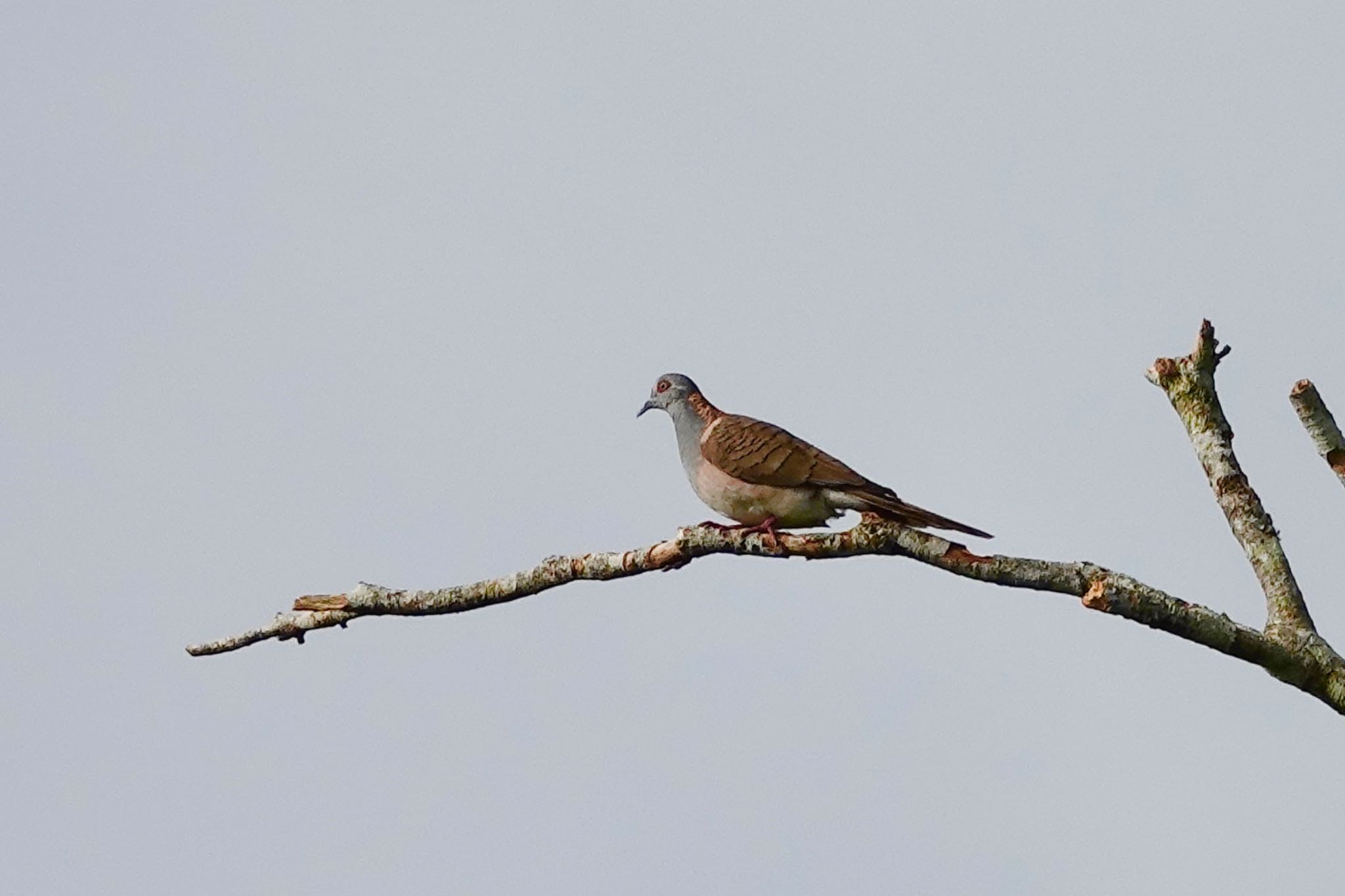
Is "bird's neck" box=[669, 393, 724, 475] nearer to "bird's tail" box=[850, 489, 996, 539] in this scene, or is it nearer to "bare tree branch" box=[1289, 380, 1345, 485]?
"bird's tail" box=[850, 489, 996, 539]

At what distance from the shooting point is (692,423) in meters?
9.38

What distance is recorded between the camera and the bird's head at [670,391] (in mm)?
9711

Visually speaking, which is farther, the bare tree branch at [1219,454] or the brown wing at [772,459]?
the brown wing at [772,459]

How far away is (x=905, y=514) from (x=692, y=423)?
2.44 meters

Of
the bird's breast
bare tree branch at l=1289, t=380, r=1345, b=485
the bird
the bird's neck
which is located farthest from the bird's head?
bare tree branch at l=1289, t=380, r=1345, b=485

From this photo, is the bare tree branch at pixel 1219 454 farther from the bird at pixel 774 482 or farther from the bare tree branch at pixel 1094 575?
the bird at pixel 774 482

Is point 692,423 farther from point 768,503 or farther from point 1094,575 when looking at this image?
point 1094,575

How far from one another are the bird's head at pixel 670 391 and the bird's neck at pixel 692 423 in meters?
0.03

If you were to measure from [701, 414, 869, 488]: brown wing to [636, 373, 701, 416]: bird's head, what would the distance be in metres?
1.04

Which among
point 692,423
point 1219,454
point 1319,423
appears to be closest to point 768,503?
point 692,423

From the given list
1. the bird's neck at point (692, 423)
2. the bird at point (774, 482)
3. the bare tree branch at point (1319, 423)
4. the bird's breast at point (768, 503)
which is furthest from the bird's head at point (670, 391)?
the bare tree branch at point (1319, 423)

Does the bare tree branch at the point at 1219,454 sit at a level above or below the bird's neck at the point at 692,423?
below

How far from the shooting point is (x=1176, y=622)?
5.36 metres

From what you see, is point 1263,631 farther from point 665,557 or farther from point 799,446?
point 799,446
